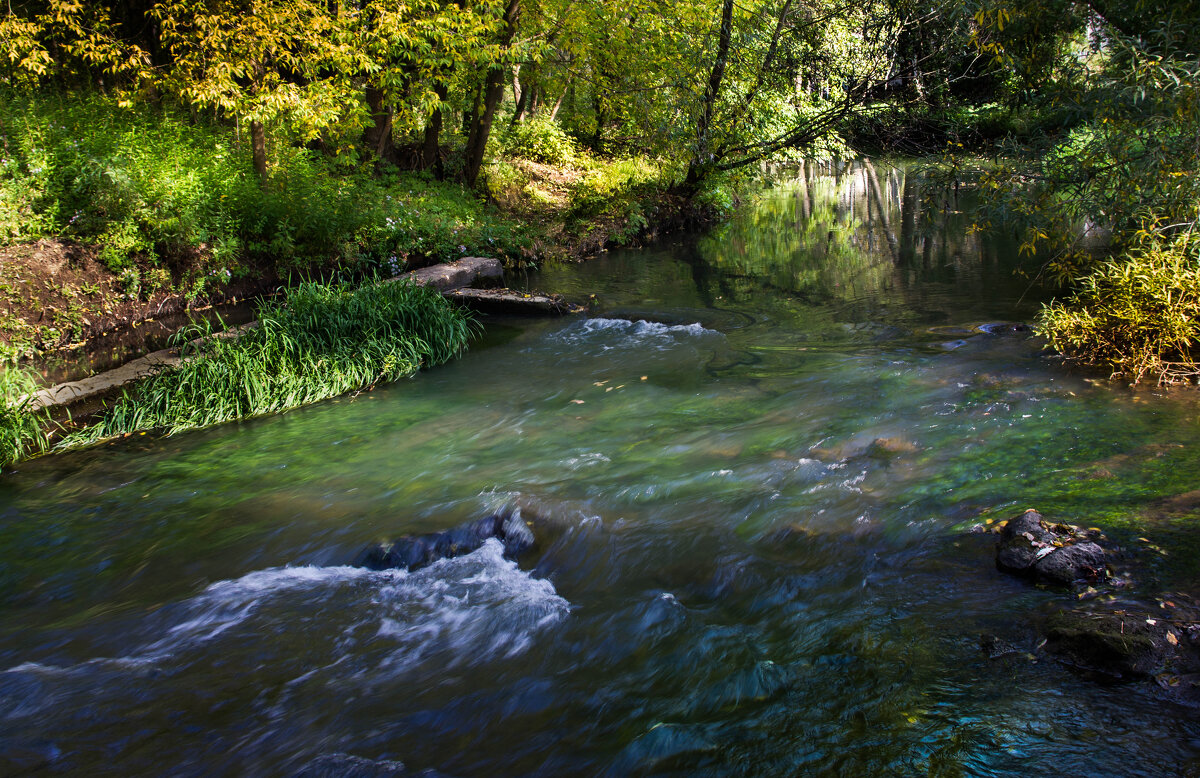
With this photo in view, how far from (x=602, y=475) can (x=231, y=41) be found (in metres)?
9.90

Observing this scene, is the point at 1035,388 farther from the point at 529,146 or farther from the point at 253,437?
the point at 529,146

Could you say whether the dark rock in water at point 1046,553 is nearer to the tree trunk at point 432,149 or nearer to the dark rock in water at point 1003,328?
the dark rock in water at point 1003,328

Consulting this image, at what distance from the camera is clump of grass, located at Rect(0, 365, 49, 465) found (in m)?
7.26

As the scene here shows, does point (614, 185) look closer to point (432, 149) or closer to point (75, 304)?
point (432, 149)

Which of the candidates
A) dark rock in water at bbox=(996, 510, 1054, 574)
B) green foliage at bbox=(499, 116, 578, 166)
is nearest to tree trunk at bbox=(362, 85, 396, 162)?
green foliage at bbox=(499, 116, 578, 166)

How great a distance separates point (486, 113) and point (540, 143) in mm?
4539

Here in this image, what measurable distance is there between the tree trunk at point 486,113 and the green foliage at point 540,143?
2.84 meters

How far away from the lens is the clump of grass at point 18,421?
23.8ft

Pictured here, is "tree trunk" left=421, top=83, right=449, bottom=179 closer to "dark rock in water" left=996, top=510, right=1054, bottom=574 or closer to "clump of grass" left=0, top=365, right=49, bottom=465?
"clump of grass" left=0, top=365, right=49, bottom=465

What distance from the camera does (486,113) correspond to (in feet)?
60.6

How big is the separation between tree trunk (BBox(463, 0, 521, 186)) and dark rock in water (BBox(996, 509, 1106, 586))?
14.8 meters

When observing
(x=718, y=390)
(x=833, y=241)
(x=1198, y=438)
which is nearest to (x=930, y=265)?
(x=833, y=241)

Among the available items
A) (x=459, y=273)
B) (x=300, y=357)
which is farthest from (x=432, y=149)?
(x=300, y=357)

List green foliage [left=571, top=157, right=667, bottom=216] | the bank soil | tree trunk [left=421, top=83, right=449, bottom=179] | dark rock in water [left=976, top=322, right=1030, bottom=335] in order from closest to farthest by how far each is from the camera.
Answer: the bank soil < dark rock in water [left=976, top=322, right=1030, bottom=335] < tree trunk [left=421, top=83, right=449, bottom=179] < green foliage [left=571, top=157, right=667, bottom=216]
